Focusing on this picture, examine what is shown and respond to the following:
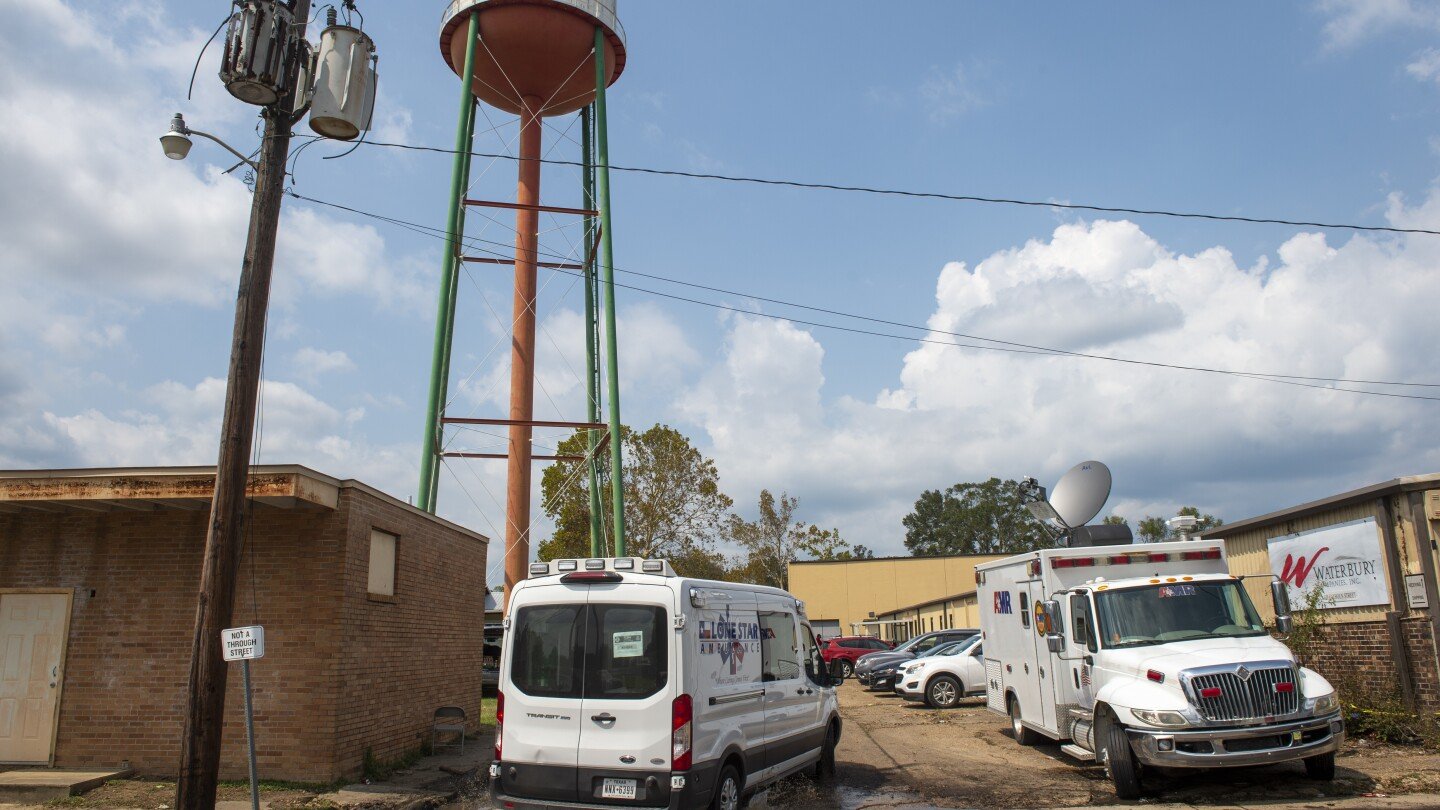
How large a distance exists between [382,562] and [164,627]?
8.56 ft

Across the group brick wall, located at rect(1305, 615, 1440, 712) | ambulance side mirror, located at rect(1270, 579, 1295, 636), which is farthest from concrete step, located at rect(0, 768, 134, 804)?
brick wall, located at rect(1305, 615, 1440, 712)

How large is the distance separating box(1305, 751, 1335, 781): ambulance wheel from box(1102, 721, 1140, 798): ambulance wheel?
1.71m

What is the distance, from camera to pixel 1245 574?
663 inches

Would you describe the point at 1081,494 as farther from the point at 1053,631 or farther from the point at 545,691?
the point at 545,691

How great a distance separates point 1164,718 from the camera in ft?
32.2

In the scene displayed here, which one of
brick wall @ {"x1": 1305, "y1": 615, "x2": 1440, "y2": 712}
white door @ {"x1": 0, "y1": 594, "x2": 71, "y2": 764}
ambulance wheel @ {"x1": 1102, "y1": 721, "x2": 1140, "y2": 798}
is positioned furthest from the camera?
brick wall @ {"x1": 1305, "y1": 615, "x2": 1440, "y2": 712}

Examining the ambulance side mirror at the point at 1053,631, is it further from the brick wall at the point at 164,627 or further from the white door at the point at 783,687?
the brick wall at the point at 164,627

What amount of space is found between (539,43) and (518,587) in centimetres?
1758

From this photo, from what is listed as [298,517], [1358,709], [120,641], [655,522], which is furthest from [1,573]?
[655,522]

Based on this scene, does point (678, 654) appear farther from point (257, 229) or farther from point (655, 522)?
point (655, 522)

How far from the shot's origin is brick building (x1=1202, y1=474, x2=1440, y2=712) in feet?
42.0

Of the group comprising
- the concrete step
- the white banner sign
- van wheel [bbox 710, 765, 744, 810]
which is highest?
the white banner sign

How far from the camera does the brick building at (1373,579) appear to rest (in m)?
12.8

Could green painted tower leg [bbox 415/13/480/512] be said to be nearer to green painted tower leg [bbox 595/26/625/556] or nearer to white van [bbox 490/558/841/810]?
green painted tower leg [bbox 595/26/625/556]
